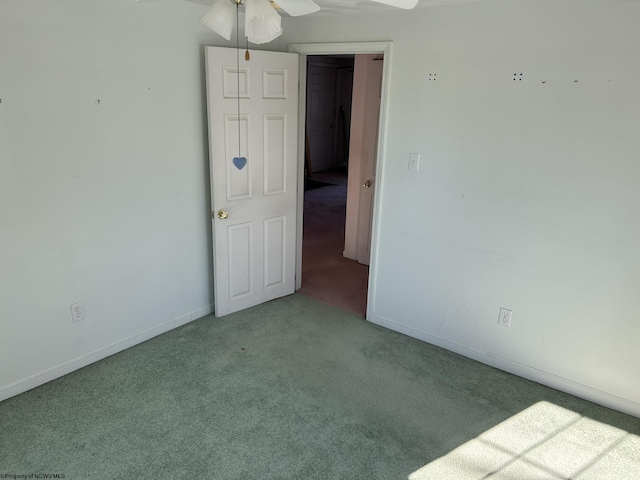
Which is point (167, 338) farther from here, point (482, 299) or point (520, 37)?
point (520, 37)

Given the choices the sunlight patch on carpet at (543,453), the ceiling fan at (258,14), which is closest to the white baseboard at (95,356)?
the sunlight patch on carpet at (543,453)

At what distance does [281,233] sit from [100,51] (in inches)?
70.6

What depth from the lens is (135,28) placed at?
2695 mm

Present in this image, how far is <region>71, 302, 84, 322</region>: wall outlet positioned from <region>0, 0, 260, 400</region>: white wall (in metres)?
0.03

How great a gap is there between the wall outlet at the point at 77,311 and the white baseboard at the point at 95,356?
0.85 feet

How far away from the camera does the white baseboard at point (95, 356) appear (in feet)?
8.53

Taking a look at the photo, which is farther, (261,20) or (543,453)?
(543,453)

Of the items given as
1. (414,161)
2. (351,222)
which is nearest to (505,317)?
(414,161)

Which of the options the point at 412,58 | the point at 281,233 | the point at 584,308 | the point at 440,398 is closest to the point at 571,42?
the point at 412,58

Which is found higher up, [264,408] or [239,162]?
[239,162]

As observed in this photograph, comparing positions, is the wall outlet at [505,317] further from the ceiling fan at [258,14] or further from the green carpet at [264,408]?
the ceiling fan at [258,14]

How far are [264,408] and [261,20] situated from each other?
195 cm

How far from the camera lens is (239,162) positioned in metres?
3.28

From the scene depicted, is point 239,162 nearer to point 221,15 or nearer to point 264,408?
point 221,15
